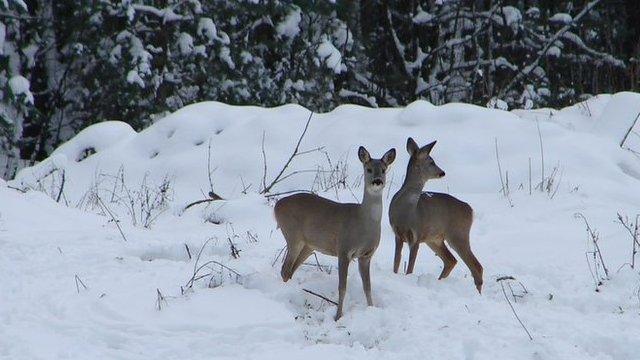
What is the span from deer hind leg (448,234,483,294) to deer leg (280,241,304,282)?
3.32 ft

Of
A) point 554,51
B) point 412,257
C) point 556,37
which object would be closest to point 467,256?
point 412,257

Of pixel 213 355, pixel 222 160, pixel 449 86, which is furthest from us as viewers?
pixel 449 86

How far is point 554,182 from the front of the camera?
9.25 m

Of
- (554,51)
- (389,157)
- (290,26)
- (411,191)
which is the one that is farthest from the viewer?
(554,51)

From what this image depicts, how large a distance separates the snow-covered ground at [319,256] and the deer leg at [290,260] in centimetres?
9

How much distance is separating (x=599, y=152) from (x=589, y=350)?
5.43 metres

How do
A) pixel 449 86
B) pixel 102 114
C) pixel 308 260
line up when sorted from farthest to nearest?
pixel 449 86
pixel 102 114
pixel 308 260

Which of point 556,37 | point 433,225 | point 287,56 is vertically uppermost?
point 556,37

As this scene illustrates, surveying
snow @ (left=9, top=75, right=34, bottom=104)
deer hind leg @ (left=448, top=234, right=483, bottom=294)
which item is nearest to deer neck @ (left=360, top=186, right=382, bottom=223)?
deer hind leg @ (left=448, top=234, right=483, bottom=294)

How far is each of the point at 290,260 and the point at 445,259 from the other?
1075 mm

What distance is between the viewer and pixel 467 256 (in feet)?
20.9

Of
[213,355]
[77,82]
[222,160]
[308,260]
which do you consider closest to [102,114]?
[77,82]

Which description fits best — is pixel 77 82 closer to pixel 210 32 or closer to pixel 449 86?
pixel 210 32

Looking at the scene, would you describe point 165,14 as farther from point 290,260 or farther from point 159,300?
point 159,300
